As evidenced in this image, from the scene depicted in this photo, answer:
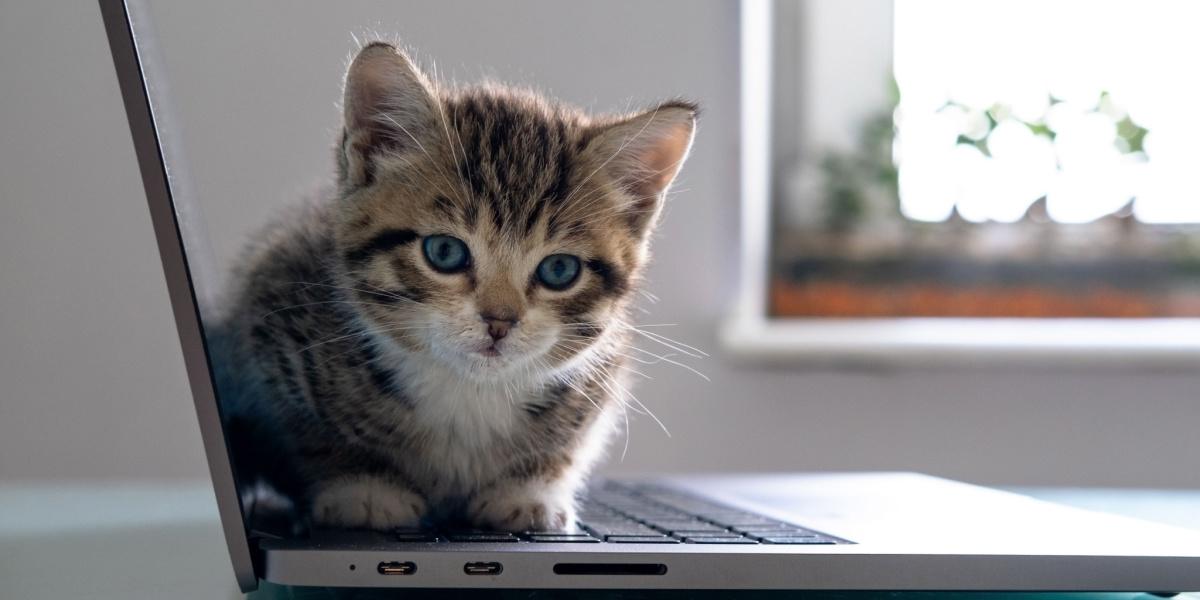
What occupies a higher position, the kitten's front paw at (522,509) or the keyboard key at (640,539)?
the keyboard key at (640,539)

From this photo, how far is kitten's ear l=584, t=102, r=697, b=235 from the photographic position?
847mm

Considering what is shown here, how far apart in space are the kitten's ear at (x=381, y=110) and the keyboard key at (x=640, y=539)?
341 millimetres

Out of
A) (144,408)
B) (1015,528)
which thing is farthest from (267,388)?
(144,408)

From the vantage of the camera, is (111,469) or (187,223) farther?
(111,469)

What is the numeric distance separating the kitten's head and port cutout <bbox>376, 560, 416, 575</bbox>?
8.8 inches

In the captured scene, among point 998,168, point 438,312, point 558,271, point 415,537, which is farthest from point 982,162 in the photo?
point 415,537

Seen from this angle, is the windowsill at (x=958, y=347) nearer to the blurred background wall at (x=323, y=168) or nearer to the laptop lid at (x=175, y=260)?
the blurred background wall at (x=323, y=168)

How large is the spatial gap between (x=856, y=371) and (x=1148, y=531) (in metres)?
1.01

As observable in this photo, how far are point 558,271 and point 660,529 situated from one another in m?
0.22

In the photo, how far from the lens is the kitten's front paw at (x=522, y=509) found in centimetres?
78

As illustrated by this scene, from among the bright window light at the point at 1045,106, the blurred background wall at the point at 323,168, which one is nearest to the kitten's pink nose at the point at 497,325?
the blurred background wall at the point at 323,168

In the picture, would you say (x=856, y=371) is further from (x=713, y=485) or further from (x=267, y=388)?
(x=267, y=388)

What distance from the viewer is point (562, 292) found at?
83 cm

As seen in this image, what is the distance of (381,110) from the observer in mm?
805
